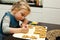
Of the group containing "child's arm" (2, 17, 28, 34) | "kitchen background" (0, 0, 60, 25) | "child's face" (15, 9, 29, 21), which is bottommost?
"kitchen background" (0, 0, 60, 25)

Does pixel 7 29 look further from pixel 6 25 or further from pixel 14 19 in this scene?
pixel 14 19

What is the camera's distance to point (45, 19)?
2.76 m

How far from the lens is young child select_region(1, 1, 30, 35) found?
1359mm

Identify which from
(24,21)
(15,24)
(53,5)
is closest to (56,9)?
(53,5)

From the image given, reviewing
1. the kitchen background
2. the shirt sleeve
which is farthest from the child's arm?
the kitchen background

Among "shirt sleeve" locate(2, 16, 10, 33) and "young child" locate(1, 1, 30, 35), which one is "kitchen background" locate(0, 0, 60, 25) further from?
"shirt sleeve" locate(2, 16, 10, 33)

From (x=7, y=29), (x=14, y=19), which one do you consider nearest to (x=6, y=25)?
(x=7, y=29)

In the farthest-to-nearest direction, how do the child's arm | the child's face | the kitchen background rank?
the kitchen background → the child's face → the child's arm

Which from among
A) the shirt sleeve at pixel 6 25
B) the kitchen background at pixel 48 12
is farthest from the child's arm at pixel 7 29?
the kitchen background at pixel 48 12

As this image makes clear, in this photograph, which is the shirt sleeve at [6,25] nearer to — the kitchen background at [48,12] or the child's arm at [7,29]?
the child's arm at [7,29]

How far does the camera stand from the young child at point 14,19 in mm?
1359

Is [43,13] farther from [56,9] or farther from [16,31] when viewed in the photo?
[16,31]

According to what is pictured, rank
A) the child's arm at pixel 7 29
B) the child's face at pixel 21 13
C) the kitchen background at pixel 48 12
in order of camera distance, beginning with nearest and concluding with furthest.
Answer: the child's arm at pixel 7 29 → the child's face at pixel 21 13 → the kitchen background at pixel 48 12

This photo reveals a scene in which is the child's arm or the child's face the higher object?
the child's face
